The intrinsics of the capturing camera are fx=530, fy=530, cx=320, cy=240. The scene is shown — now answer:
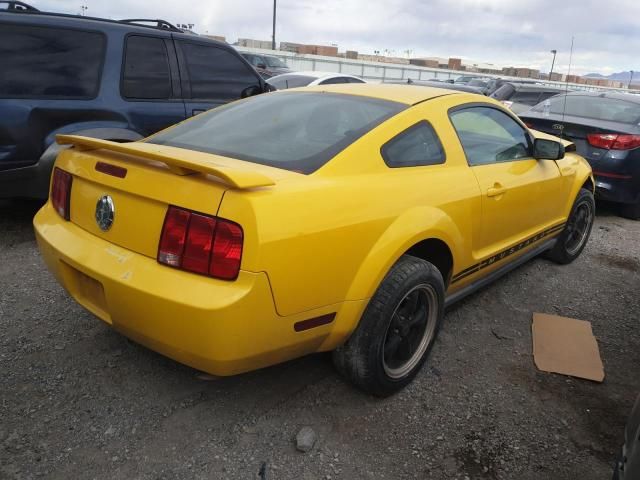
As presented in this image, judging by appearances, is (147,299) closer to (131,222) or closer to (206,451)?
(131,222)

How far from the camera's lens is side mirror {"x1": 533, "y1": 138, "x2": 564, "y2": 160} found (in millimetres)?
3508

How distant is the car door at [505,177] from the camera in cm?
299

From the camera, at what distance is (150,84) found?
4.55 meters

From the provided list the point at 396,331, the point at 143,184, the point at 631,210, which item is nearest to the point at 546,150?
the point at 396,331

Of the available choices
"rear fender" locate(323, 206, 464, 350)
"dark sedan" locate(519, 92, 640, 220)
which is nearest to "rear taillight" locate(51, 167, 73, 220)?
"rear fender" locate(323, 206, 464, 350)

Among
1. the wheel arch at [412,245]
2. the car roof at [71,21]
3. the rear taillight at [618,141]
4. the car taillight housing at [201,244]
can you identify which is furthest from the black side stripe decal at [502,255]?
the car roof at [71,21]

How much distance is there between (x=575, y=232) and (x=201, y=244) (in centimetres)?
370

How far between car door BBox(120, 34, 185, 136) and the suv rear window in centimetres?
24

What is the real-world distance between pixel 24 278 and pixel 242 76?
9.52 ft

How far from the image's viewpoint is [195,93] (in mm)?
4871

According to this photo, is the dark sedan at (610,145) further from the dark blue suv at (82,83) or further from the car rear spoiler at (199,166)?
the car rear spoiler at (199,166)

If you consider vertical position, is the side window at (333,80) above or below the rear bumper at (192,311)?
above

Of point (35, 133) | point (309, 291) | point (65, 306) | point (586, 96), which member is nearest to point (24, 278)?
point (65, 306)

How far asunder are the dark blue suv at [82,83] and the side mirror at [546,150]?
2.93m
